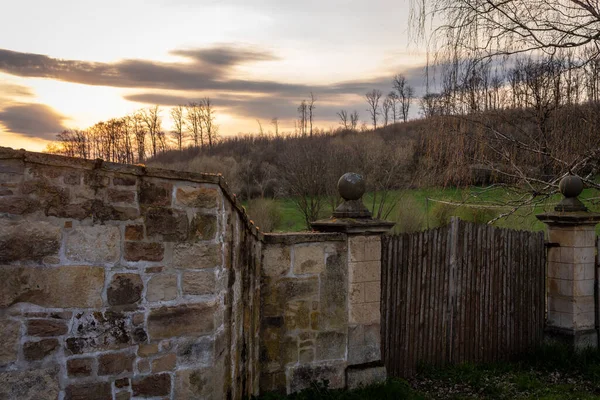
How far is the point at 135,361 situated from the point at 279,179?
870 inches

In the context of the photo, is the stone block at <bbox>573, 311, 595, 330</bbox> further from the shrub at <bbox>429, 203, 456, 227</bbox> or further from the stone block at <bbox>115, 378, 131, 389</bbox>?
the shrub at <bbox>429, 203, 456, 227</bbox>

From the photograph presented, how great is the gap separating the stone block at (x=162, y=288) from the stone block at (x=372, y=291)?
229 centimetres

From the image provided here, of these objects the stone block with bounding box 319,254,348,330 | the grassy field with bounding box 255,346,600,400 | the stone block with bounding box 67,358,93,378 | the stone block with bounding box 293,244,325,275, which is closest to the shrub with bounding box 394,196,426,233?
the grassy field with bounding box 255,346,600,400

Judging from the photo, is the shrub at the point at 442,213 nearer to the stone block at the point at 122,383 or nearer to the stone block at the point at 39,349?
the stone block at the point at 122,383

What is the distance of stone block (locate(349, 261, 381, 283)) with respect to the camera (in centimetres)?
550

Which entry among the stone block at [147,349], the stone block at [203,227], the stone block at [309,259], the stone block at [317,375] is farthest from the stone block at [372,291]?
the stone block at [147,349]

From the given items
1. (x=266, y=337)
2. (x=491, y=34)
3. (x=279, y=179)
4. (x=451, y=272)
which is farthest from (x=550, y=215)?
(x=279, y=179)

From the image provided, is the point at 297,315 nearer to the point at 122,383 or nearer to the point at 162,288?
the point at 162,288

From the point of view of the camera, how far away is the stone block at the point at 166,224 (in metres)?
3.97

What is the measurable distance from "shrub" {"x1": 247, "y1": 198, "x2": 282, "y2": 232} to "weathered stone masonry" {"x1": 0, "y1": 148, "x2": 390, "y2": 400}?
15.5 metres

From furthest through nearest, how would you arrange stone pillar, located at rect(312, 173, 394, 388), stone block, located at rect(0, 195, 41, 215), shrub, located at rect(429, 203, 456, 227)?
1. shrub, located at rect(429, 203, 456, 227)
2. stone pillar, located at rect(312, 173, 394, 388)
3. stone block, located at rect(0, 195, 41, 215)

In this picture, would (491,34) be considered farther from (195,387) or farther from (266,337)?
(195,387)

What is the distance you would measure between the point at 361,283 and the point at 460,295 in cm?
173

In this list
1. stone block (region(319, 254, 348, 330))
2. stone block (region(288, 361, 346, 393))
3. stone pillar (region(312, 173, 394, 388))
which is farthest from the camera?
stone pillar (region(312, 173, 394, 388))
